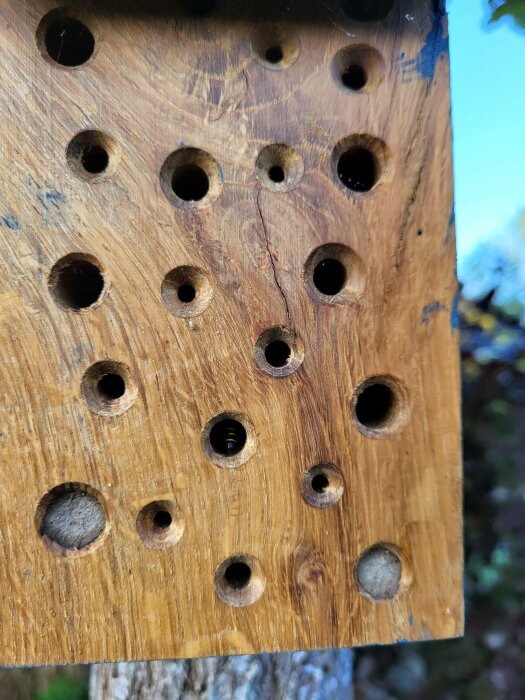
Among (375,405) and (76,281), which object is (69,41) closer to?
(76,281)

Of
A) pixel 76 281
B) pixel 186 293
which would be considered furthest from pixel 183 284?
pixel 76 281

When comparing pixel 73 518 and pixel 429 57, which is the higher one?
pixel 429 57

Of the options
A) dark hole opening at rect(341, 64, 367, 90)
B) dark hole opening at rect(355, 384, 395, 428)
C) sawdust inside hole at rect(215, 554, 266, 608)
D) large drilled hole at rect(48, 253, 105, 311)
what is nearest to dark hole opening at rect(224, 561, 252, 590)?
sawdust inside hole at rect(215, 554, 266, 608)

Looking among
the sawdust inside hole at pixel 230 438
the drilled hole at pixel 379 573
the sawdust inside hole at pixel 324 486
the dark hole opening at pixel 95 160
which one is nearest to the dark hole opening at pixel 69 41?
the dark hole opening at pixel 95 160

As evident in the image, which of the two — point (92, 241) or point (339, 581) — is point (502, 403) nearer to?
point (339, 581)

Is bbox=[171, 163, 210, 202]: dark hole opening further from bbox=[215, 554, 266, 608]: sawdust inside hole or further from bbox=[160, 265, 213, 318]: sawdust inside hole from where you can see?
bbox=[215, 554, 266, 608]: sawdust inside hole

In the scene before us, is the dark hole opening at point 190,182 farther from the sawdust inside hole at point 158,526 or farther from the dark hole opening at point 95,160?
the sawdust inside hole at point 158,526
